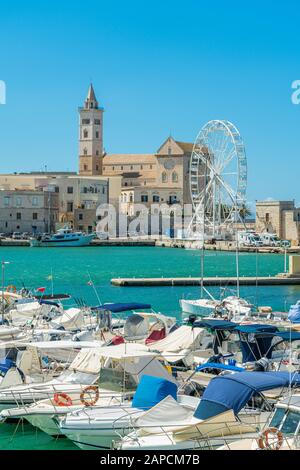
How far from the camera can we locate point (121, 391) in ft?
50.9

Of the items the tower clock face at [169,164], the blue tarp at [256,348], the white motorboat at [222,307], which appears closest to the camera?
the blue tarp at [256,348]

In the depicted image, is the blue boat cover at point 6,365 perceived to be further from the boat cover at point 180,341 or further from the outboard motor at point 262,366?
the outboard motor at point 262,366

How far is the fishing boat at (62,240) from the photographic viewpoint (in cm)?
9238

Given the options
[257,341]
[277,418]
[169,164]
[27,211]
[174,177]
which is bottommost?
[277,418]

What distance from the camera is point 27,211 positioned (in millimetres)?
96250

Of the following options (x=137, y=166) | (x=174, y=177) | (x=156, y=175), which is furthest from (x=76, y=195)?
(x=137, y=166)

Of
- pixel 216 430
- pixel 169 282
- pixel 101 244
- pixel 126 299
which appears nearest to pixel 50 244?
pixel 101 244

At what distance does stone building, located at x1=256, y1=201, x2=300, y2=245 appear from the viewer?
90.6m

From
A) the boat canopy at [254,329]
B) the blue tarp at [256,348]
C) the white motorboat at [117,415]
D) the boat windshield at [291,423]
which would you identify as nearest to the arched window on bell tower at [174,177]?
the boat canopy at [254,329]

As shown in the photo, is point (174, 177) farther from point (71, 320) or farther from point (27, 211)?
point (71, 320)

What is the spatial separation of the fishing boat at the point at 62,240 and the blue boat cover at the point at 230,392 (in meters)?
79.9

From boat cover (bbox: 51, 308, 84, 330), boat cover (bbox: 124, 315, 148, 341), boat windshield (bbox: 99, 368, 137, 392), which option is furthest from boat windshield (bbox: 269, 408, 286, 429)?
boat cover (bbox: 51, 308, 84, 330)

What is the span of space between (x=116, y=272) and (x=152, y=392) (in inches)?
1767
